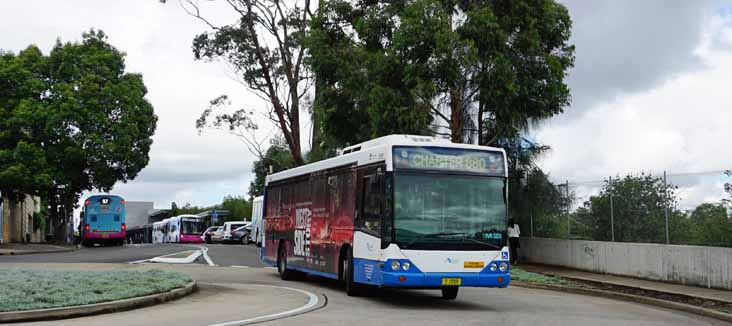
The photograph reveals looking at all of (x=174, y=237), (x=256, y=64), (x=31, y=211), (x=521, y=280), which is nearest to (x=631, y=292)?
(x=521, y=280)

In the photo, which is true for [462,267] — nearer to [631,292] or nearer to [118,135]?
[631,292]

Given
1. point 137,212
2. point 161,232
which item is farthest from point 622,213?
point 137,212

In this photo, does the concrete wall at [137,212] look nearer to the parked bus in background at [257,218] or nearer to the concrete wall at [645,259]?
the parked bus in background at [257,218]

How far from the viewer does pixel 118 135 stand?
5119 centimetres

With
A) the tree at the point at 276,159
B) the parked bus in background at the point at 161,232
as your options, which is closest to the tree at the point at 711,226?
the tree at the point at 276,159

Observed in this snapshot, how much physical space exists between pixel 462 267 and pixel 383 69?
13837 mm

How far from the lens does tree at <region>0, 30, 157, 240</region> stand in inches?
1922

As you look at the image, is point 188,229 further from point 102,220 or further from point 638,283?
point 638,283

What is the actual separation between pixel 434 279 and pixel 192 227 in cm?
5927

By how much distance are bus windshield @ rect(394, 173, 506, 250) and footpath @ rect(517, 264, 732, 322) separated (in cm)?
397

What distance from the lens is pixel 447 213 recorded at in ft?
48.2

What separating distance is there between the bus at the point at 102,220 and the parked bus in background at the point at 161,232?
71.2 ft

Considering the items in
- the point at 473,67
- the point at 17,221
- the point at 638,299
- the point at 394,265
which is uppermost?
Answer: the point at 473,67

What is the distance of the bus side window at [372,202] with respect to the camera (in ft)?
48.8
